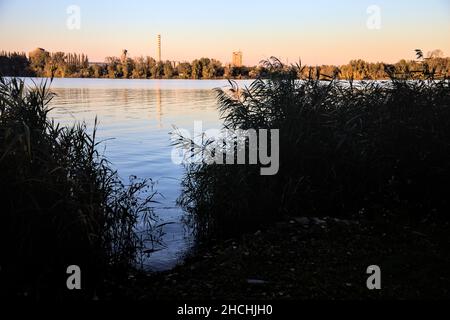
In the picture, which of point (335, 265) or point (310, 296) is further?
point (335, 265)

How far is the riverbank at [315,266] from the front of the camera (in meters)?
5.16

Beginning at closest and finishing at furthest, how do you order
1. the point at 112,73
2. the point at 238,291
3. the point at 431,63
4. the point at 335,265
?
the point at 238,291
the point at 335,265
the point at 431,63
the point at 112,73

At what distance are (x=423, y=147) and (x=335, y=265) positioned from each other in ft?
12.3

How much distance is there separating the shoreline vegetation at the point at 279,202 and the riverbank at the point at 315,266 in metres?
0.02

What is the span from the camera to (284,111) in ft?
29.8

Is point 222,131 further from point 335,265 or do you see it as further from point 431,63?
point 431,63

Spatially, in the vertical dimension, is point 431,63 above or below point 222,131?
above

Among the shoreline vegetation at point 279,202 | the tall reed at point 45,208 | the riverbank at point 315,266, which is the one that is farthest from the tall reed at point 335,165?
the tall reed at point 45,208

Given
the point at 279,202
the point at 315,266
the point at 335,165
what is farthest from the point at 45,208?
the point at 335,165

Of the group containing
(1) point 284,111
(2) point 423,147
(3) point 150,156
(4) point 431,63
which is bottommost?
(3) point 150,156

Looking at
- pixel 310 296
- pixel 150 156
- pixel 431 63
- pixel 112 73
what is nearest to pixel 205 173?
pixel 310 296
